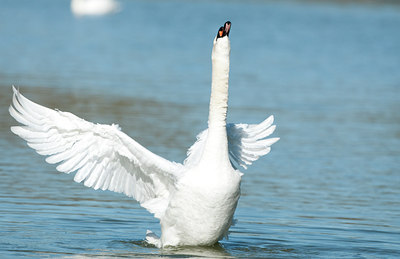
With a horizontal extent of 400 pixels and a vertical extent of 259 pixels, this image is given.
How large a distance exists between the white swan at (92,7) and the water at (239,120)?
1478cm

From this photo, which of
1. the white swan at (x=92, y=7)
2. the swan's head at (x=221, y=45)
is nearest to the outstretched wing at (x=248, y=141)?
the swan's head at (x=221, y=45)

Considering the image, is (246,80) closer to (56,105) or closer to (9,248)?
(56,105)

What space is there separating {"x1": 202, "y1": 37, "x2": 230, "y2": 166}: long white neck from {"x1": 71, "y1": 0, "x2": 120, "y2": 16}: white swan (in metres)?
44.5

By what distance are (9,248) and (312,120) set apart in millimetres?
9641

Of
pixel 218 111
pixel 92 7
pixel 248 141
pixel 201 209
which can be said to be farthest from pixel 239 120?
pixel 92 7

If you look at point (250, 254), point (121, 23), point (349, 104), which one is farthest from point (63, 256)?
point (121, 23)

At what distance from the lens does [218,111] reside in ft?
29.0

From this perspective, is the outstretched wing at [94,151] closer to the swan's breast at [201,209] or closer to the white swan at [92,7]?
the swan's breast at [201,209]

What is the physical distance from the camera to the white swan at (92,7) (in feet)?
173

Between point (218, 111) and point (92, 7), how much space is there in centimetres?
4537

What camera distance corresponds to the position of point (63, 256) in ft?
29.9

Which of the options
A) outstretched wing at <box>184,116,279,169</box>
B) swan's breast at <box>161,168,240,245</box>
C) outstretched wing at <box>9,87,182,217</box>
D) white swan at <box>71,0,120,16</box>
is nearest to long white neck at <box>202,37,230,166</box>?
swan's breast at <box>161,168,240,245</box>

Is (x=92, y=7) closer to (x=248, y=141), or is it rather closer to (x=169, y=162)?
(x=248, y=141)

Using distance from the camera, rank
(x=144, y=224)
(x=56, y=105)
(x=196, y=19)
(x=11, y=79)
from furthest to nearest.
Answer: (x=196, y=19)
(x=11, y=79)
(x=56, y=105)
(x=144, y=224)
